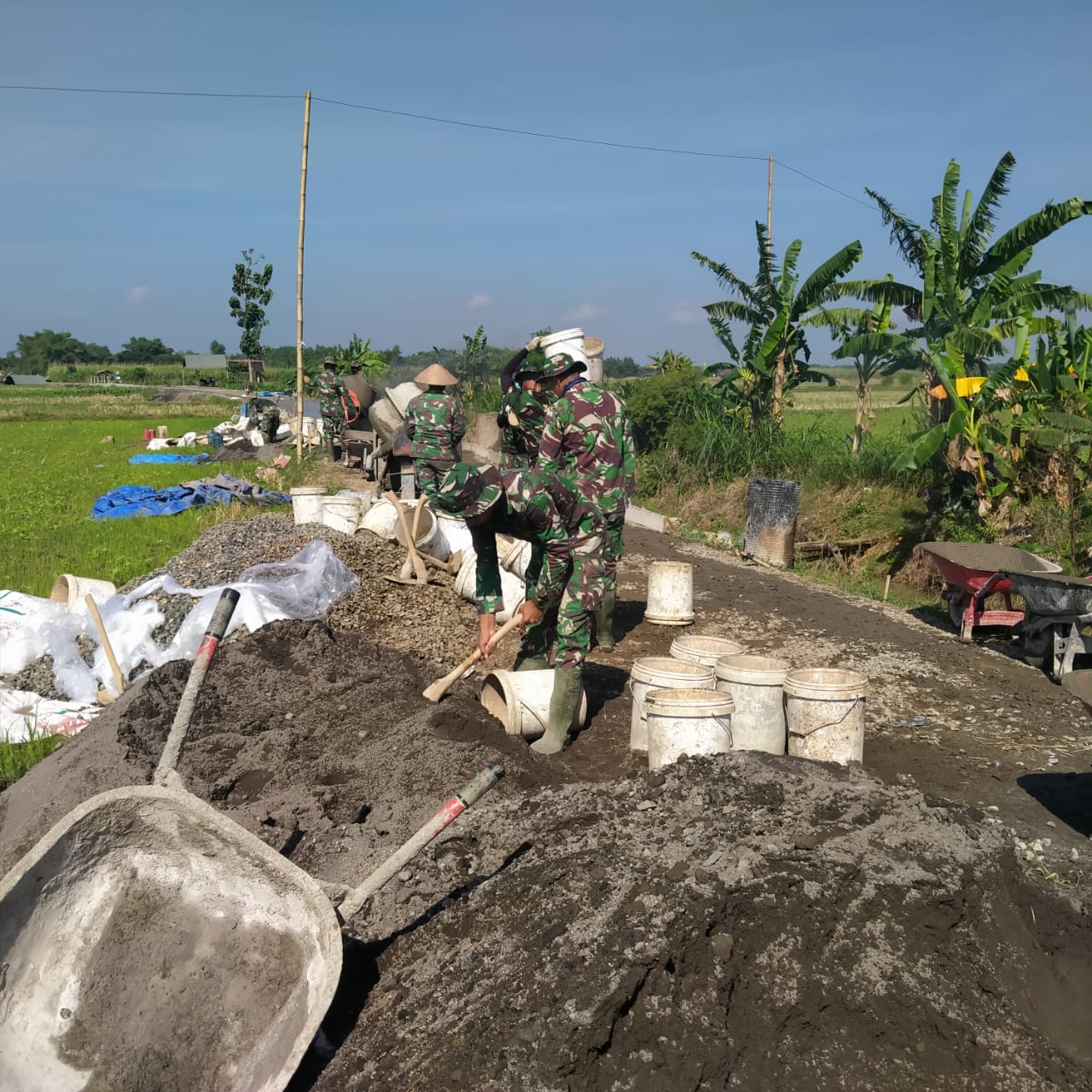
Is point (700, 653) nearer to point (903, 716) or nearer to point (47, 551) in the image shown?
point (903, 716)

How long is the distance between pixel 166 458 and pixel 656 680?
61.4ft

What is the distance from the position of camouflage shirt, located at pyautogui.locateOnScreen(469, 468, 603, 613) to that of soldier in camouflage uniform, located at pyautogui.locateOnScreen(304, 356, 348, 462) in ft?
44.9

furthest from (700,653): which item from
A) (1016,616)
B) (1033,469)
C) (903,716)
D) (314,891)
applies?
(1033,469)

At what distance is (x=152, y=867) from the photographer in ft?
10.2

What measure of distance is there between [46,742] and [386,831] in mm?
2842

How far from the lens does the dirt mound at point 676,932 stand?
284 centimetres

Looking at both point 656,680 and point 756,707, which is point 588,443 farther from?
point 756,707

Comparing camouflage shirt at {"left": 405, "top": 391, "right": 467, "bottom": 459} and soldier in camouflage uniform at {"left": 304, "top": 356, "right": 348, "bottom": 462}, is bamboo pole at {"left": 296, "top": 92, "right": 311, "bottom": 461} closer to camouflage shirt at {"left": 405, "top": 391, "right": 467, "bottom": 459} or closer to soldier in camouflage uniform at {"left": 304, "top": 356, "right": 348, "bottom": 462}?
soldier in camouflage uniform at {"left": 304, "top": 356, "right": 348, "bottom": 462}

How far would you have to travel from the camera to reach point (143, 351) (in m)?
118

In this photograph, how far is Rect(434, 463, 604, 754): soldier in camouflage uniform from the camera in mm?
5141

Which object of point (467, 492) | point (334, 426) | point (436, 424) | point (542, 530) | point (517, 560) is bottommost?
point (517, 560)

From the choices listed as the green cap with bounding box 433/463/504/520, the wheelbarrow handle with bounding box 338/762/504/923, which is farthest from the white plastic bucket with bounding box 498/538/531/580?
the wheelbarrow handle with bounding box 338/762/504/923


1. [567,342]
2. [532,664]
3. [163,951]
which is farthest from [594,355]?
[163,951]

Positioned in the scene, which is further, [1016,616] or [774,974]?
[1016,616]
